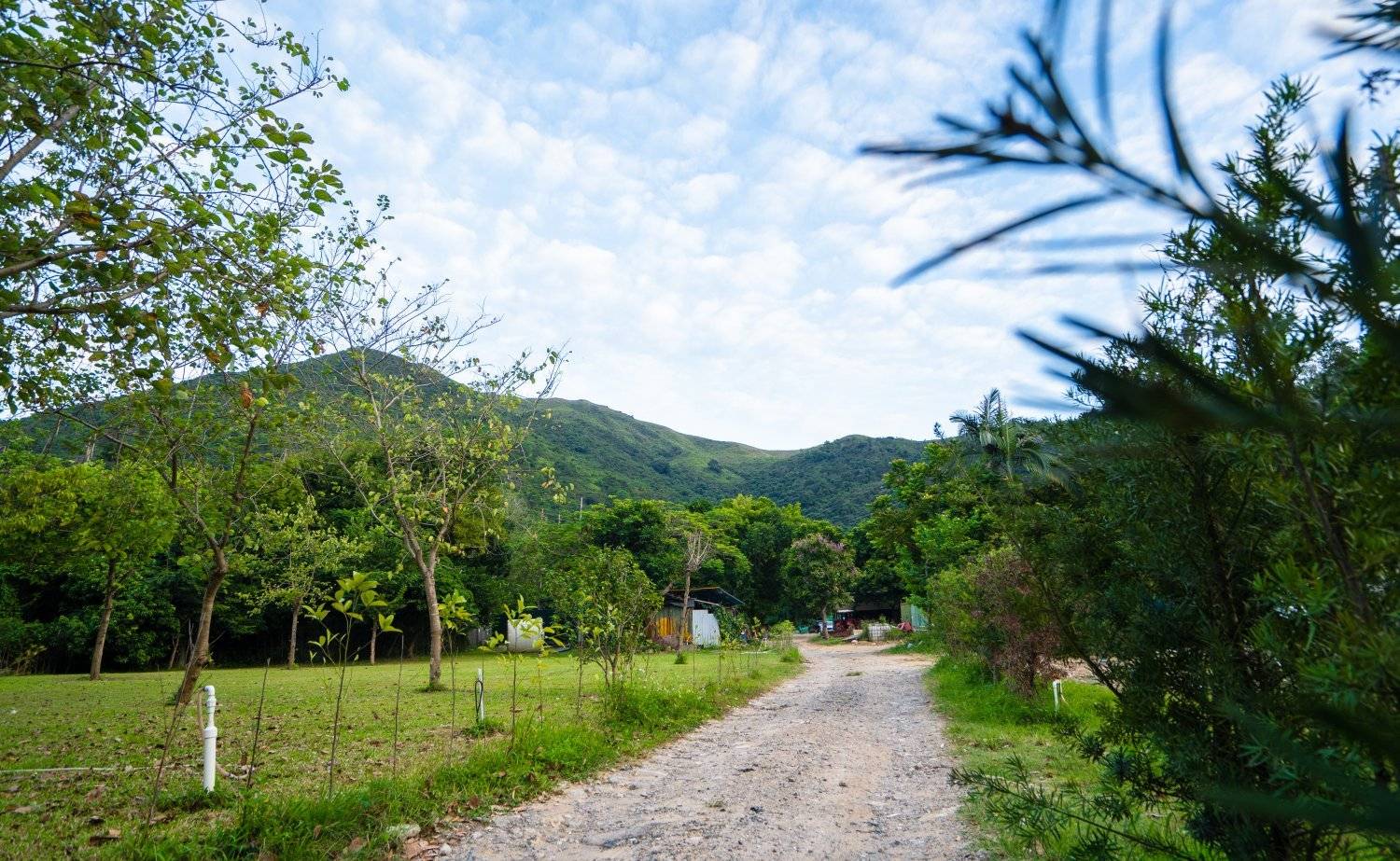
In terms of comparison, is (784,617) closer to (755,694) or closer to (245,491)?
(755,694)

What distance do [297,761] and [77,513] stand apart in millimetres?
15141

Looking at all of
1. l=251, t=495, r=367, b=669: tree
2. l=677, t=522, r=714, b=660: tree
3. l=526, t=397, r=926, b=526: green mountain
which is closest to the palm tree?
l=677, t=522, r=714, b=660: tree

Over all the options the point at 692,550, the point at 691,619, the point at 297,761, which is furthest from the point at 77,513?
the point at 691,619

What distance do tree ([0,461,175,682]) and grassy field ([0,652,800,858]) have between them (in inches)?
177

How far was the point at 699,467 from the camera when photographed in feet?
345

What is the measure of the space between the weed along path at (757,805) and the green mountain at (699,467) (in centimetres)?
5474

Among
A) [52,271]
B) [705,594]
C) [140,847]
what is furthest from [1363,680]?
[705,594]

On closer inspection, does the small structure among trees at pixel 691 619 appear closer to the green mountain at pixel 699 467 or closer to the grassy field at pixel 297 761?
the grassy field at pixel 297 761

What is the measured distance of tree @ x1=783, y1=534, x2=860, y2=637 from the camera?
41.8m

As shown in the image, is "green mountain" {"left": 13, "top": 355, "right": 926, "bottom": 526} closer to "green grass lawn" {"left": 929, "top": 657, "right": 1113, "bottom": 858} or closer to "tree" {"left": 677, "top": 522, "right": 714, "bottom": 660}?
"tree" {"left": 677, "top": 522, "right": 714, "bottom": 660}

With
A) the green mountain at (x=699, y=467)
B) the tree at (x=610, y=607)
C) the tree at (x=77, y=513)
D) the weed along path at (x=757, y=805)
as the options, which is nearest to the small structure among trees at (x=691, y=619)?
the tree at (x=77, y=513)

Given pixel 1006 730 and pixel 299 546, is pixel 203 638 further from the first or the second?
pixel 1006 730

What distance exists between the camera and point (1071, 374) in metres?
0.52

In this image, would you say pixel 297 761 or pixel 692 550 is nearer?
pixel 297 761
